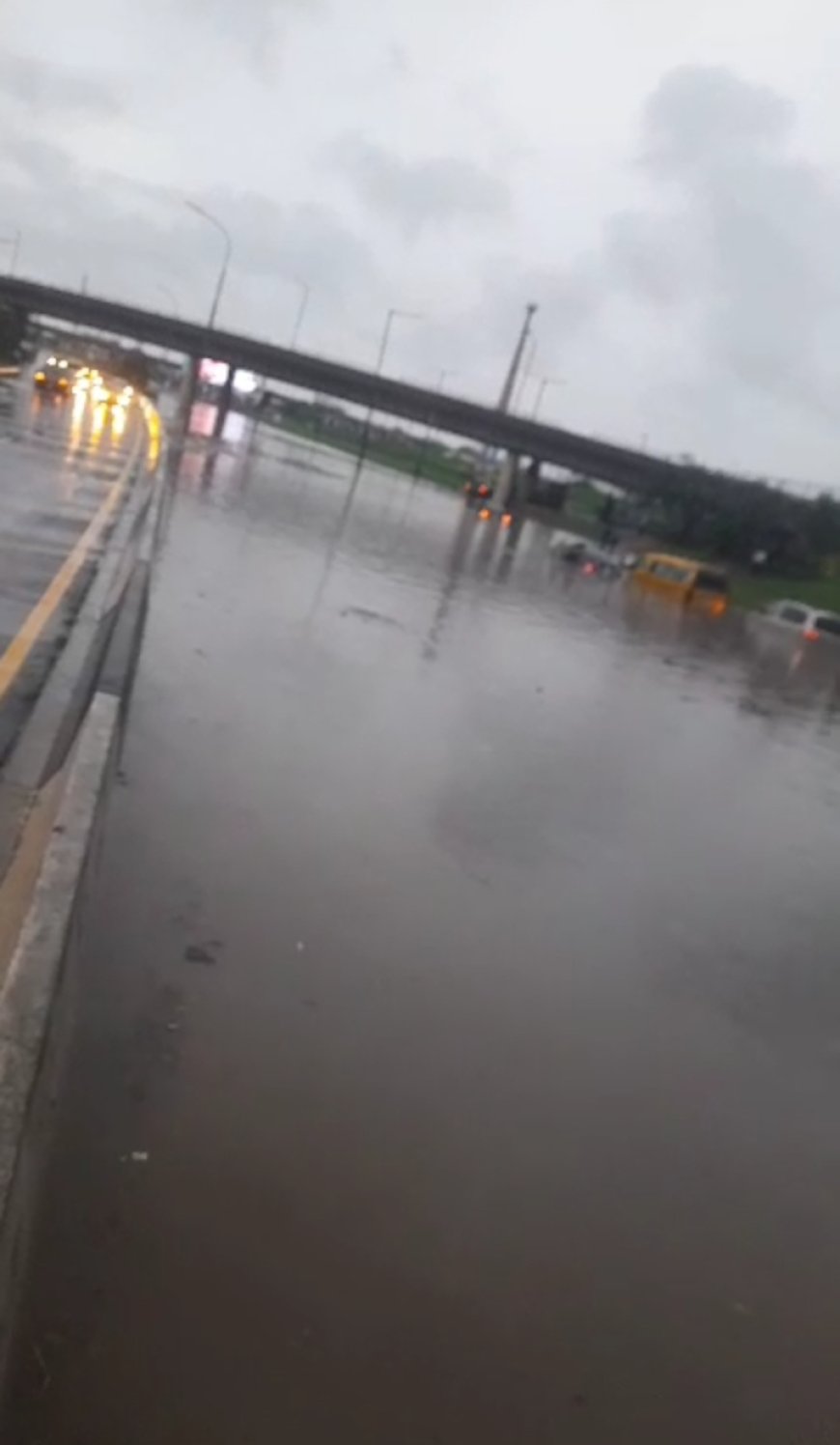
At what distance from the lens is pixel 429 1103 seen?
5.97m

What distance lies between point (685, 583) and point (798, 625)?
12.6ft

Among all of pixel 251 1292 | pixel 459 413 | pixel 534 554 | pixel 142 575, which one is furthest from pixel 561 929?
pixel 459 413

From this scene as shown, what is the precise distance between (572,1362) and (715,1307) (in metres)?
0.76

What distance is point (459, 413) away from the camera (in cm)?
8650

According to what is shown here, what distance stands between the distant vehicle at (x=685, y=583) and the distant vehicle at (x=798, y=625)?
4.82 feet

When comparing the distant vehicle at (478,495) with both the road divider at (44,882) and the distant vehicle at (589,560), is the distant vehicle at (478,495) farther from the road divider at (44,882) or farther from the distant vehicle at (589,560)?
the road divider at (44,882)

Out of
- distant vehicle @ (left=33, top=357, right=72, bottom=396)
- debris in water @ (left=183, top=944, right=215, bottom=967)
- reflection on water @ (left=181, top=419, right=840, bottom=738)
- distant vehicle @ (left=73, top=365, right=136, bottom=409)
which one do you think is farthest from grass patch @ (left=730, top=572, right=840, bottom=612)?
debris in water @ (left=183, top=944, right=215, bottom=967)

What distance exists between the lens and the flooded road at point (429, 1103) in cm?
431

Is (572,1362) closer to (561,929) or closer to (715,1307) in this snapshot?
(715,1307)

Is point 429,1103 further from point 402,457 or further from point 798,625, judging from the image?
point 402,457

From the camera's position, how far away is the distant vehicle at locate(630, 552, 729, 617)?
4572 cm

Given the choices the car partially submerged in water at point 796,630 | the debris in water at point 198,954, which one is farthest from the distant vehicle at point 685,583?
the debris in water at point 198,954

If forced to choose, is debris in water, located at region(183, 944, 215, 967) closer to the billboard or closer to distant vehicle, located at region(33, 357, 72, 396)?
distant vehicle, located at region(33, 357, 72, 396)

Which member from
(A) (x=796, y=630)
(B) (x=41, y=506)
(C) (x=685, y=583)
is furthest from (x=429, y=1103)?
(C) (x=685, y=583)
